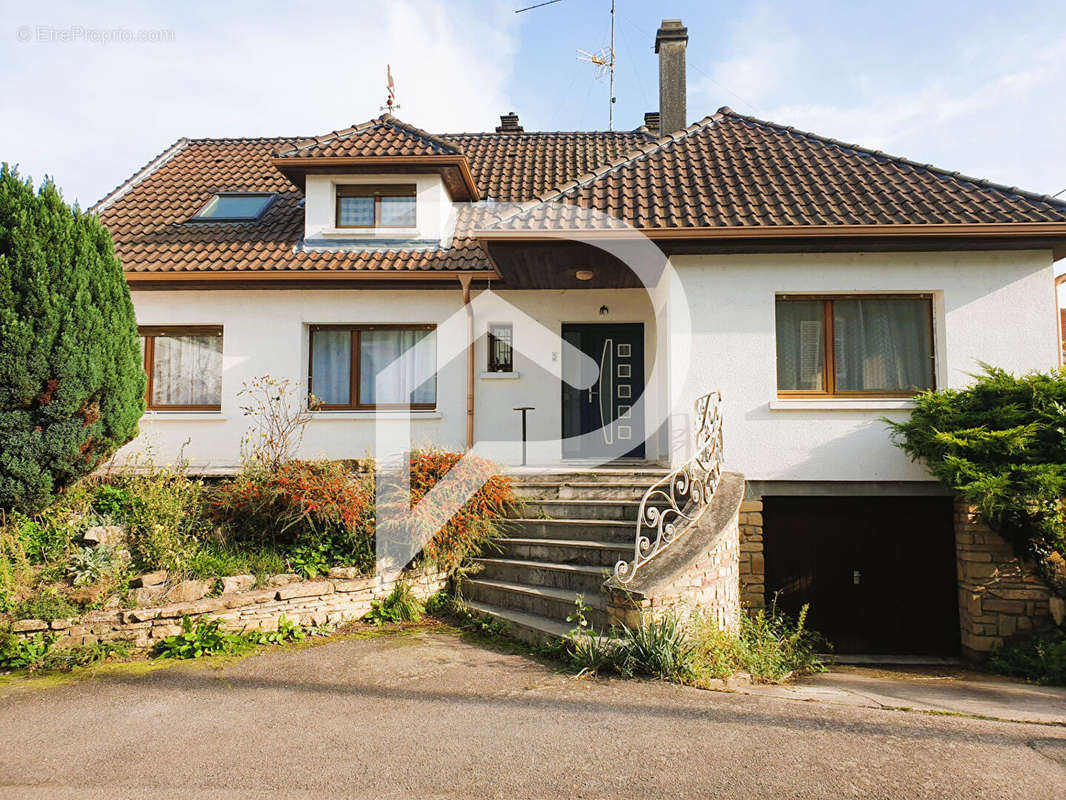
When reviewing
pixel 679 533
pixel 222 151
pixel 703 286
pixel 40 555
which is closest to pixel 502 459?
pixel 703 286

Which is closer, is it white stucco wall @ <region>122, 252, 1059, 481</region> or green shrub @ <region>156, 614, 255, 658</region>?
green shrub @ <region>156, 614, 255, 658</region>

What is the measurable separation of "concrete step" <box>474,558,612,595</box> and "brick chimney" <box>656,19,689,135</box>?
9.79m

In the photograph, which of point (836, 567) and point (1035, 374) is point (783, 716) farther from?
point (1035, 374)

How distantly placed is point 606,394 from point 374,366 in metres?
3.64

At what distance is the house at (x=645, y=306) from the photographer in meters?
8.93

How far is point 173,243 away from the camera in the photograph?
11.9 metres

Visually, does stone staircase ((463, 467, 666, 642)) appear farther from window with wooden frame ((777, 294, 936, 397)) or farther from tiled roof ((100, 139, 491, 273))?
tiled roof ((100, 139, 491, 273))

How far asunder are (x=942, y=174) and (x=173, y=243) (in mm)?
11442

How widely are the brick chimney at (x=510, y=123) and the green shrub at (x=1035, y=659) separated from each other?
14.1 m

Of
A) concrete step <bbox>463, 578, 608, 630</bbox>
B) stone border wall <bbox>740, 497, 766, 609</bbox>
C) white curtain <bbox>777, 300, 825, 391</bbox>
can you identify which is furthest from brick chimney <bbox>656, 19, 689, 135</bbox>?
concrete step <bbox>463, 578, 608, 630</bbox>

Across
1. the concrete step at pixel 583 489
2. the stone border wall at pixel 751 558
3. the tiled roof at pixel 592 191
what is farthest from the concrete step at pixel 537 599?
the tiled roof at pixel 592 191

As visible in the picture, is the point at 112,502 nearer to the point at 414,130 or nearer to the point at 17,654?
the point at 17,654

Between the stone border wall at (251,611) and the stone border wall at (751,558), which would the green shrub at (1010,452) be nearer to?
the stone border wall at (751,558)

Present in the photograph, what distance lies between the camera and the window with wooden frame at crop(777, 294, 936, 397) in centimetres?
921
